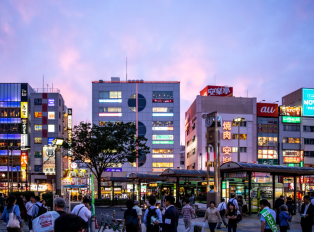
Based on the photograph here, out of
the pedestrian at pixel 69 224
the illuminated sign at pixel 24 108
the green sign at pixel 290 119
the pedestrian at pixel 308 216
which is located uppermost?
the illuminated sign at pixel 24 108

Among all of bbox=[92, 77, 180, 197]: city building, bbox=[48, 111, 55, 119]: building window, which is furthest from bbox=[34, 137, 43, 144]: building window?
bbox=[92, 77, 180, 197]: city building

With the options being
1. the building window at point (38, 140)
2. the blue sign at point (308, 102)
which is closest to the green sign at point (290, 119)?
the blue sign at point (308, 102)

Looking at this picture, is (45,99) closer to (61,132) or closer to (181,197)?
(61,132)

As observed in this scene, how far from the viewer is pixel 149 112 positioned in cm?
9912

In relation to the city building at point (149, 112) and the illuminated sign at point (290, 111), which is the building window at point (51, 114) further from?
the illuminated sign at point (290, 111)

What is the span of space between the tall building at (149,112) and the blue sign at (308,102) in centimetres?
3136

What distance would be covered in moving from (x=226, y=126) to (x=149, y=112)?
27.9 metres

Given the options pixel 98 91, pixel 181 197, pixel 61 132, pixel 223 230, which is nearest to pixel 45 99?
pixel 61 132

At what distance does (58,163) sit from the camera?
2052cm

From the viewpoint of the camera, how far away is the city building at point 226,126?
75812 millimetres

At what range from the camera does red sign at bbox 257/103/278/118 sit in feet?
257

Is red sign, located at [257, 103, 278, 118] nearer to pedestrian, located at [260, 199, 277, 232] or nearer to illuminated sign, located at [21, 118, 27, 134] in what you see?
illuminated sign, located at [21, 118, 27, 134]

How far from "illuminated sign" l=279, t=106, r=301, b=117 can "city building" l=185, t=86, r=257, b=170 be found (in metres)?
5.46

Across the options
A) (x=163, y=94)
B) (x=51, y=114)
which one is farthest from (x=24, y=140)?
(x=163, y=94)
